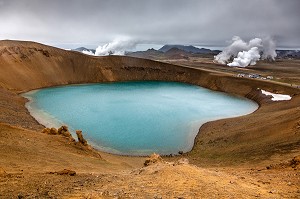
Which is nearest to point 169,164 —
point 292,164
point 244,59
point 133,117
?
point 292,164

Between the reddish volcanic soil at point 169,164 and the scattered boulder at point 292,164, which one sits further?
the scattered boulder at point 292,164

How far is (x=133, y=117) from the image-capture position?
50.0 meters

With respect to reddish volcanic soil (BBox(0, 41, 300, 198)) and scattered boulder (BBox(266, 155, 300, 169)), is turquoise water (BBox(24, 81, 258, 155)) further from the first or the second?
scattered boulder (BBox(266, 155, 300, 169))

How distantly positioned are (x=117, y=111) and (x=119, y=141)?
18.8 metres

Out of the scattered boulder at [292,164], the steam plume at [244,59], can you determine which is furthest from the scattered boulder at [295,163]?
the steam plume at [244,59]

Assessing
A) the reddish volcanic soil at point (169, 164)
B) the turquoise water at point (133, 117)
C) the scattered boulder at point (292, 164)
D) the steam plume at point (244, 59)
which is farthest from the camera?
the steam plume at point (244, 59)

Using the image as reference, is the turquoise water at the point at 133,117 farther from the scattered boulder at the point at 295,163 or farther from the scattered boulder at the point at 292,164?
the scattered boulder at the point at 295,163

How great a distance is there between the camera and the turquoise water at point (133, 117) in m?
37.1

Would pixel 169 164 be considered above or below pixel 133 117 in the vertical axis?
above

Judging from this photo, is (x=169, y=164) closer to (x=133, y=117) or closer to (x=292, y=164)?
(x=292, y=164)

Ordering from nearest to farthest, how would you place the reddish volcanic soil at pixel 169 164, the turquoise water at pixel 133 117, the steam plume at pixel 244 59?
the reddish volcanic soil at pixel 169 164, the turquoise water at pixel 133 117, the steam plume at pixel 244 59

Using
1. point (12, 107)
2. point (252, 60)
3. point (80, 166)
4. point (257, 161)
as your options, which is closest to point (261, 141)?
point (257, 161)

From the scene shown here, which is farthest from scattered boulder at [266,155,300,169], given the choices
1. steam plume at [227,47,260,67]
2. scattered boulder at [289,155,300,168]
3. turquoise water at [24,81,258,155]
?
steam plume at [227,47,260,67]

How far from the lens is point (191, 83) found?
360 ft
